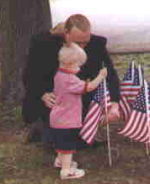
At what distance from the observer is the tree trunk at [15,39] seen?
745 centimetres

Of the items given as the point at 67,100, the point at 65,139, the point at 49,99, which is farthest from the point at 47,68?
the point at 65,139

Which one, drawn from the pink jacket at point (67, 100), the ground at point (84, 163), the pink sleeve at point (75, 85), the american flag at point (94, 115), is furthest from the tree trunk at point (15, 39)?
the pink sleeve at point (75, 85)

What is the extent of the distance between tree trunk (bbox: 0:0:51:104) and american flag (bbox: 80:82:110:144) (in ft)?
5.80

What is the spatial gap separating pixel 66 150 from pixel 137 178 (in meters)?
0.60

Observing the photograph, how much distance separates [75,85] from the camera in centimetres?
539

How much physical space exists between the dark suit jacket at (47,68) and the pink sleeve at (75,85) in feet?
1.33

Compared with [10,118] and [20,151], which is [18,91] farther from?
[20,151]

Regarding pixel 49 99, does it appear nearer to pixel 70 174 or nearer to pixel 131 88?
pixel 70 174

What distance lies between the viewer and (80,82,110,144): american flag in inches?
223

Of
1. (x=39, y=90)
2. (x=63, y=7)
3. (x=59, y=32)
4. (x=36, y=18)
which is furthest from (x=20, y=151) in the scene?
(x=63, y=7)

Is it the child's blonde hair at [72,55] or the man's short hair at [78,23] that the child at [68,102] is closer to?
the child's blonde hair at [72,55]

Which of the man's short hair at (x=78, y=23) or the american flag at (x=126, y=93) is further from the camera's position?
the american flag at (x=126, y=93)

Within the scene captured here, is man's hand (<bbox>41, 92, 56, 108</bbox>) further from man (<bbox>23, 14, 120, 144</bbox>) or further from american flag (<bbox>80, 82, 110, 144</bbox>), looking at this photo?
american flag (<bbox>80, 82, 110, 144</bbox>)

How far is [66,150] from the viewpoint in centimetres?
556
